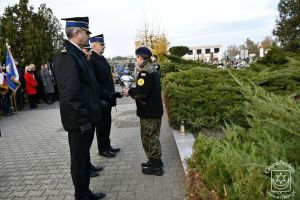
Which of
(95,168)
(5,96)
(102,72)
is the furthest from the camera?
(5,96)

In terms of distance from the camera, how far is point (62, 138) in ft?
28.7

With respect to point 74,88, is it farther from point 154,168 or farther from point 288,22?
point 288,22

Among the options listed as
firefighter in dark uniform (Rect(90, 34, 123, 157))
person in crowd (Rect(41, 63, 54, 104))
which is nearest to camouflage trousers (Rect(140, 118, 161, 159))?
firefighter in dark uniform (Rect(90, 34, 123, 157))

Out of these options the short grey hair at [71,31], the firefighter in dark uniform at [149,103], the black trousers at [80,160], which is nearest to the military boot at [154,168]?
the firefighter in dark uniform at [149,103]

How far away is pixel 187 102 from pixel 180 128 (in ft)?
1.69

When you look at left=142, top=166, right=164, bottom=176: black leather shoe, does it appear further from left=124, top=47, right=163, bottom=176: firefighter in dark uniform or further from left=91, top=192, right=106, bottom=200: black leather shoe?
left=91, top=192, right=106, bottom=200: black leather shoe

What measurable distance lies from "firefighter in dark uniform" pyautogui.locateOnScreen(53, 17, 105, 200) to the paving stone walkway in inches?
28.7

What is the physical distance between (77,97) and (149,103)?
1592 mm

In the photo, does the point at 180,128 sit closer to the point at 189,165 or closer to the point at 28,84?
the point at 189,165

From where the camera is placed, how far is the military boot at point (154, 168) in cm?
547

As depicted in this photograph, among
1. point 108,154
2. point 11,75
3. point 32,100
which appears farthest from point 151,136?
point 32,100

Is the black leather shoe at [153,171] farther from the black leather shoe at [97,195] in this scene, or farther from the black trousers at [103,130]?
the black trousers at [103,130]

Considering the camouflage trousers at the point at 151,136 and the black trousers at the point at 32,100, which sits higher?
the camouflage trousers at the point at 151,136

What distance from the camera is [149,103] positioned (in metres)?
5.30
